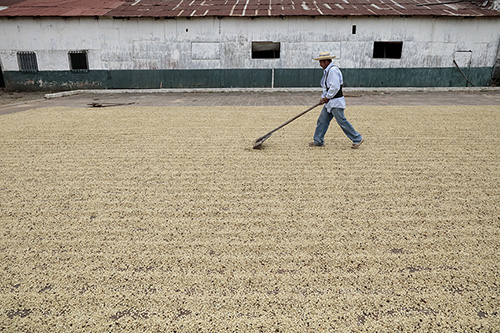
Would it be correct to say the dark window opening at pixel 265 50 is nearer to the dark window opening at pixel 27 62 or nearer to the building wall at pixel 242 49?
the building wall at pixel 242 49

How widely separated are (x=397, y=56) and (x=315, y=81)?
11.8 feet

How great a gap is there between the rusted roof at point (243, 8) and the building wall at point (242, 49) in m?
0.27

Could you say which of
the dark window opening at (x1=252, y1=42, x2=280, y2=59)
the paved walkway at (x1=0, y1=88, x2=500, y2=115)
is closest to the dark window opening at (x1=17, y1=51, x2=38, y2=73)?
the paved walkway at (x1=0, y1=88, x2=500, y2=115)

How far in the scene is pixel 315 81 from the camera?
14008 millimetres

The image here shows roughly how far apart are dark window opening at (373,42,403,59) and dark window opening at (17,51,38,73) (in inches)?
545

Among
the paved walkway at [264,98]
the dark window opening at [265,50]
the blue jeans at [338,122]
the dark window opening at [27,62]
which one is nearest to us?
the blue jeans at [338,122]

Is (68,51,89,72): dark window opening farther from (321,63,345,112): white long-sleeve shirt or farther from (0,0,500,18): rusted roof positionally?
(321,63,345,112): white long-sleeve shirt

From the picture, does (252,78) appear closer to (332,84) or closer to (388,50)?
(388,50)

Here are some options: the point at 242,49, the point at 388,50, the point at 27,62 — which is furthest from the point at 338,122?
the point at 27,62

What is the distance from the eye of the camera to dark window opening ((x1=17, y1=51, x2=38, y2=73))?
14.1 m

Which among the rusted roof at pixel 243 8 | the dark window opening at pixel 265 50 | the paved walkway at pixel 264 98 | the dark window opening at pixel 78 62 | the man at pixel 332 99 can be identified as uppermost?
the rusted roof at pixel 243 8

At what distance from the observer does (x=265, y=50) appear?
13.9m

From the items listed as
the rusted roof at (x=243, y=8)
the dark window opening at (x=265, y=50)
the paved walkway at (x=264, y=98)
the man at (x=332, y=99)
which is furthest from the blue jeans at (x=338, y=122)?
the dark window opening at (x=265, y=50)

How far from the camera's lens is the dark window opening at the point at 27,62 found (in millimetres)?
14133
